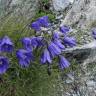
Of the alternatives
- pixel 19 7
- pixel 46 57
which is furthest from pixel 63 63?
pixel 19 7

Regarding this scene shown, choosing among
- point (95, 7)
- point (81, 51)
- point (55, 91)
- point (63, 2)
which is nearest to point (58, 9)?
point (63, 2)

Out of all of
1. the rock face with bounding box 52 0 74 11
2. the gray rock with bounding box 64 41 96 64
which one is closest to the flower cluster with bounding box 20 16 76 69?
the gray rock with bounding box 64 41 96 64

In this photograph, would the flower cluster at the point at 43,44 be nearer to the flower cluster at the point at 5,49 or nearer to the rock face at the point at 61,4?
the flower cluster at the point at 5,49

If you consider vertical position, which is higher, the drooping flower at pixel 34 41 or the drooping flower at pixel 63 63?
the drooping flower at pixel 34 41

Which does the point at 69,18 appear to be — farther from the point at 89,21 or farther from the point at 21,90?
the point at 21,90

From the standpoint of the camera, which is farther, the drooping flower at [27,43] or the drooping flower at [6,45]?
the drooping flower at [27,43]

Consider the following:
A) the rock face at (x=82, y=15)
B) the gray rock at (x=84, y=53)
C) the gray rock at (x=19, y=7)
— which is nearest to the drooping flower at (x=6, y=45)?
the gray rock at (x=84, y=53)

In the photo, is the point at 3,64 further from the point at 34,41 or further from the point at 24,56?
the point at 34,41
